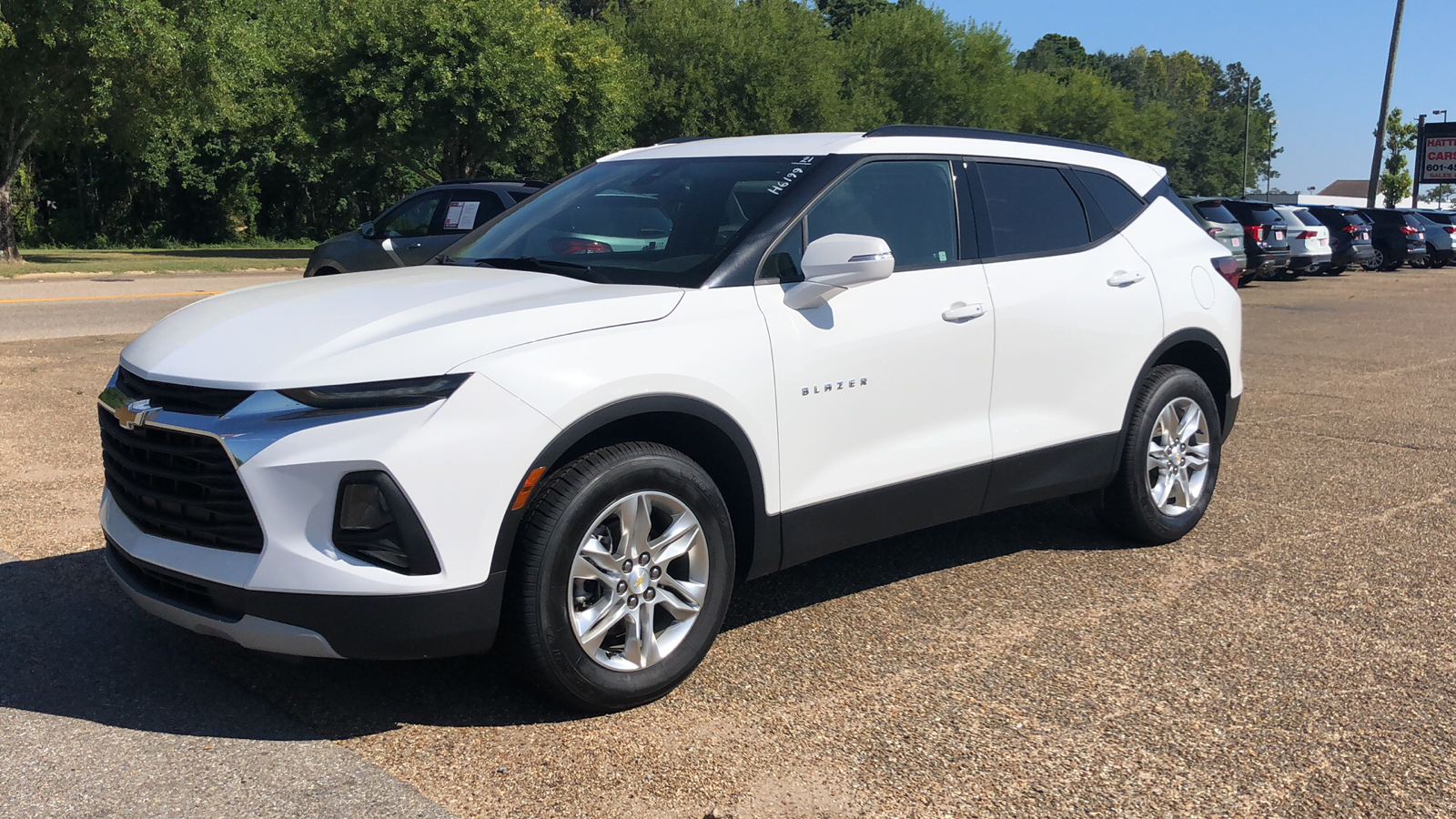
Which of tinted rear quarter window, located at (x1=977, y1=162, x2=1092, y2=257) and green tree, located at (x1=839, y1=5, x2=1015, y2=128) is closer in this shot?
tinted rear quarter window, located at (x1=977, y1=162, x2=1092, y2=257)

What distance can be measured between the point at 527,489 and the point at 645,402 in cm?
45

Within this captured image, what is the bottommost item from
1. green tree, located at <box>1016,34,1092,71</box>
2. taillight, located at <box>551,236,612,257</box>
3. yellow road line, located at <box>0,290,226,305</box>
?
yellow road line, located at <box>0,290,226,305</box>

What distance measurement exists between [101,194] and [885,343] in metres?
42.4

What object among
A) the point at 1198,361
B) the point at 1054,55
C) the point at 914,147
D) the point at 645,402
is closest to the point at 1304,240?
the point at 1198,361

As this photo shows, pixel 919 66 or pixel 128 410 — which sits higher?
pixel 919 66

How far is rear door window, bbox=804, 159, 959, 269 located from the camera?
14.1 ft

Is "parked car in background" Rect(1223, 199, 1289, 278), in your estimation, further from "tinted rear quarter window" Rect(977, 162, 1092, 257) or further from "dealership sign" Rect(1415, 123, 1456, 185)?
"dealership sign" Rect(1415, 123, 1456, 185)

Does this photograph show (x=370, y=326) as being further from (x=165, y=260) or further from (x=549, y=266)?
(x=165, y=260)

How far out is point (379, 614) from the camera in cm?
324

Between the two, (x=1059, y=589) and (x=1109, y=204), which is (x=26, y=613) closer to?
(x=1059, y=589)

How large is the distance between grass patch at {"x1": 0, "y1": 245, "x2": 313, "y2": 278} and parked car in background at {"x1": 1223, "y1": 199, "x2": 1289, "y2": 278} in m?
20.0

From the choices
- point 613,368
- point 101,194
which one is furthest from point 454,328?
point 101,194

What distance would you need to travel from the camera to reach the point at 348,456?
316 centimetres

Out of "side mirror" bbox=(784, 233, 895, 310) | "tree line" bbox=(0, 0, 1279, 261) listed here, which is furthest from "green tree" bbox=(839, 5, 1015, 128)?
"side mirror" bbox=(784, 233, 895, 310)
